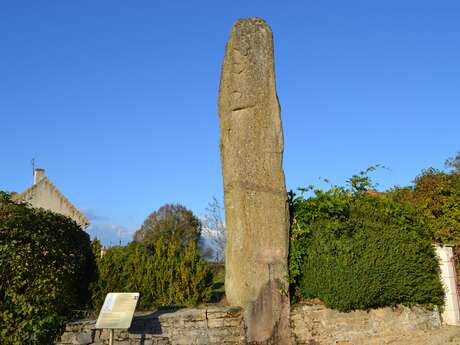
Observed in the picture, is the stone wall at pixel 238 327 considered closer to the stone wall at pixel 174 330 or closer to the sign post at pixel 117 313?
the stone wall at pixel 174 330

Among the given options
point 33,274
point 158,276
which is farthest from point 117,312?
Answer: point 158,276

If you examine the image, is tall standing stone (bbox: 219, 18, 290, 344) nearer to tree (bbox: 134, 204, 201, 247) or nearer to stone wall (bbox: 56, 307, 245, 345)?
stone wall (bbox: 56, 307, 245, 345)

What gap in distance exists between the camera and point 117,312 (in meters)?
6.82

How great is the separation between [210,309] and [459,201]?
7143 mm

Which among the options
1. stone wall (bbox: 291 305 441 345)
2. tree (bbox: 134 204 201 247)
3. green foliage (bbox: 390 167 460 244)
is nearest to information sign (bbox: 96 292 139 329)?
stone wall (bbox: 291 305 441 345)

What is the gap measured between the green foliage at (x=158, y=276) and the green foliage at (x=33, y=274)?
907 millimetres

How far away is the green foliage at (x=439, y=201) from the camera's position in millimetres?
11367

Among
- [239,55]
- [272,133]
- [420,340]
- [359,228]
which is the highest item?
[239,55]

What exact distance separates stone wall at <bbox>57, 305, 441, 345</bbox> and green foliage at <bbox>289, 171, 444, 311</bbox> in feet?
0.87

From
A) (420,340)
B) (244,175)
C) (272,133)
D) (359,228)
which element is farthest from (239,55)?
(420,340)

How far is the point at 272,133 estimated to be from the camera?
9062 mm

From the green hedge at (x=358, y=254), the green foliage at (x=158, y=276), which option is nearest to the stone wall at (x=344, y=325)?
the green hedge at (x=358, y=254)

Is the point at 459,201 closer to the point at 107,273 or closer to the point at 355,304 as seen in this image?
the point at 355,304

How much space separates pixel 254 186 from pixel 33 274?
4092 millimetres
